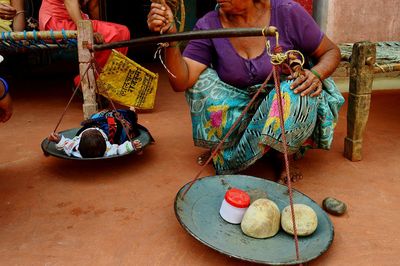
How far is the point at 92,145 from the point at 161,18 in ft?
3.01

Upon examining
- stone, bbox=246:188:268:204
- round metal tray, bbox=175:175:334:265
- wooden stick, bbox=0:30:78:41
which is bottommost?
round metal tray, bbox=175:175:334:265

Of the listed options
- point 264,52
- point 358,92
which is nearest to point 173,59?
point 264,52

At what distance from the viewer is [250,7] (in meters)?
1.97

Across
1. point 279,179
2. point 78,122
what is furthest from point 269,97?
point 78,122

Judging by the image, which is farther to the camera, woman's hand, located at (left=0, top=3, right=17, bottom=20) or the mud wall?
the mud wall

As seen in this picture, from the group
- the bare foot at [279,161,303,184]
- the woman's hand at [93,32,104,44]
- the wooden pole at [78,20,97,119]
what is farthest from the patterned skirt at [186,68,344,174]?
the woman's hand at [93,32,104,44]

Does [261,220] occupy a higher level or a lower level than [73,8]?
lower

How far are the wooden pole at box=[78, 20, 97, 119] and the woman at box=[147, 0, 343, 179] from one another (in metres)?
1.09

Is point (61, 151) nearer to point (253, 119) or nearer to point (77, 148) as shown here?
point (77, 148)

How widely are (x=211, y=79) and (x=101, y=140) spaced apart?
0.68 meters

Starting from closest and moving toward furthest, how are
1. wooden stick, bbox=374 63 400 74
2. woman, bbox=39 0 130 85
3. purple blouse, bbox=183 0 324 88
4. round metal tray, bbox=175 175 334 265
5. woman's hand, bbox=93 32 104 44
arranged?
round metal tray, bbox=175 175 334 265 < purple blouse, bbox=183 0 324 88 < wooden stick, bbox=374 63 400 74 < woman's hand, bbox=93 32 104 44 < woman, bbox=39 0 130 85

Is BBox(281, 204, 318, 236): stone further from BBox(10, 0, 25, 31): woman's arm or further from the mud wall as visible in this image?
BBox(10, 0, 25, 31): woman's arm

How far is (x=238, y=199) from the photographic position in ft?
5.11

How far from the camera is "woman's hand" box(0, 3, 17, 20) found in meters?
3.08
